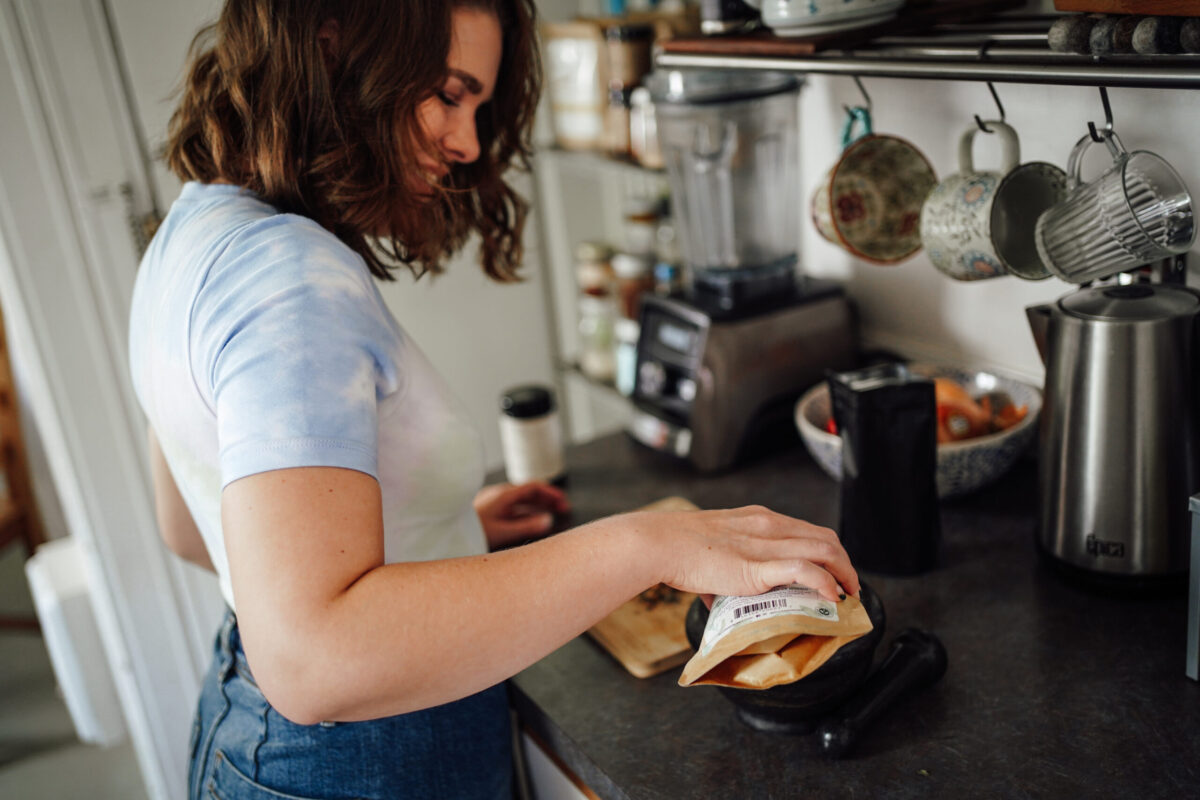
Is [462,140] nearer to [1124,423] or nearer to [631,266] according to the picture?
[1124,423]

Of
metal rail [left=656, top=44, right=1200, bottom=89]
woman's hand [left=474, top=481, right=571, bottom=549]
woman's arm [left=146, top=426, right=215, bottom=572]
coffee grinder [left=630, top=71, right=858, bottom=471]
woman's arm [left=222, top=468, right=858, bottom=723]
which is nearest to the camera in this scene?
woman's arm [left=222, top=468, right=858, bottom=723]

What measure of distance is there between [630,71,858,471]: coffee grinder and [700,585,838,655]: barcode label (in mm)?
616

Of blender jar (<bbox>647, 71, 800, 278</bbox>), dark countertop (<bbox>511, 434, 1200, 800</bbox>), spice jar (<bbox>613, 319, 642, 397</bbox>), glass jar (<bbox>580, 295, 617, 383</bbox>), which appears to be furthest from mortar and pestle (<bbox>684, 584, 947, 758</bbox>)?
glass jar (<bbox>580, 295, 617, 383</bbox>)

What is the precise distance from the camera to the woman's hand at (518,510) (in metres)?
1.27

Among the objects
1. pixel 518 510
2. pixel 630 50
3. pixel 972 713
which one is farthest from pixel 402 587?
pixel 630 50

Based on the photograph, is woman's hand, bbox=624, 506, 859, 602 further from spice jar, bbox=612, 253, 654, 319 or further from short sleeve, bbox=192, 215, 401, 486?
spice jar, bbox=612, 253, 654, 319

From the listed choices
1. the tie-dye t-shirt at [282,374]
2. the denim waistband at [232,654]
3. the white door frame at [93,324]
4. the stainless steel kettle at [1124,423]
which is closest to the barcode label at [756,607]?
the tie-dye t-shirt at [282,374]

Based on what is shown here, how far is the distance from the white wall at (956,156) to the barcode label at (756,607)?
654 millimetres

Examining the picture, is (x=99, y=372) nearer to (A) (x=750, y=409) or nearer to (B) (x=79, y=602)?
(B) (x=79, y=602)

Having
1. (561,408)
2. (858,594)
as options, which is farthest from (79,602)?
(858,594)

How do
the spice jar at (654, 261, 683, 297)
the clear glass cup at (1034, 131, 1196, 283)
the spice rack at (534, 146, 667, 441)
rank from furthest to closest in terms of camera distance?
the spice rack at (534, 146, 667, 441) → the spice jar at (654, 261, 683, 297) → the clear glass cup at (1034, 131, 1196, 283)

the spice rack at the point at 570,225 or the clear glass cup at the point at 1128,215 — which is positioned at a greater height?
the clear glass cup at the point at 1128,215

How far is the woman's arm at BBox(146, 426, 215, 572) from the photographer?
113 centimetres

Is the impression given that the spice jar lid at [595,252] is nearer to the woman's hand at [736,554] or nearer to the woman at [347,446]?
the woman at [347,446]
